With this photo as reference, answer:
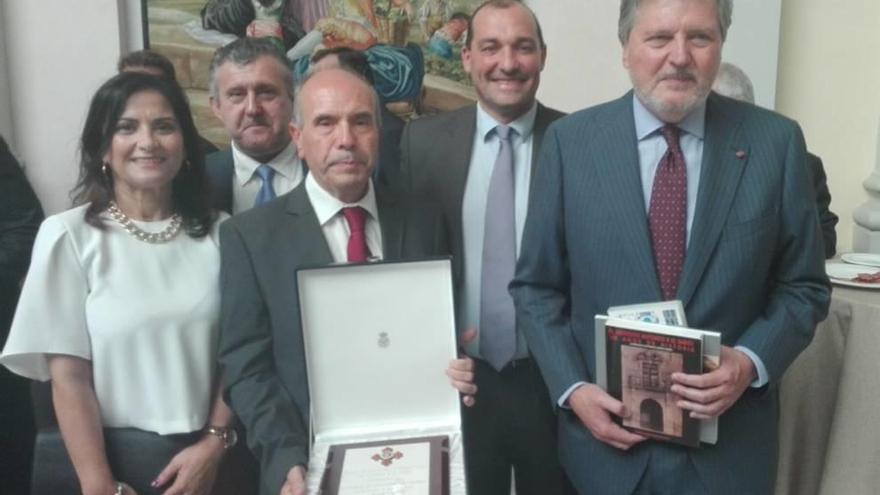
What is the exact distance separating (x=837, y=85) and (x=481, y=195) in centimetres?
269

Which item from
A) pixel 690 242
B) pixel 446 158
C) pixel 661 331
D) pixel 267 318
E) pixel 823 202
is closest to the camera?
pixel 661 331

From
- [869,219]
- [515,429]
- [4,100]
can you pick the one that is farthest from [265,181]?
[869,219]

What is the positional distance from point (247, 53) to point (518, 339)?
1115 mm

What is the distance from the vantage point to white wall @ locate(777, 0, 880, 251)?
3.83 m

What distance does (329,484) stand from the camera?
1427mm

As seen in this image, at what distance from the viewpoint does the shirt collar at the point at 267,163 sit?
7.13 ft

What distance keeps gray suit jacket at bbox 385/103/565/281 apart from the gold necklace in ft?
2.25

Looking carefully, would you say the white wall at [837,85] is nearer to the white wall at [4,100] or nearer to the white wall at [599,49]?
the white wall at [599,49]

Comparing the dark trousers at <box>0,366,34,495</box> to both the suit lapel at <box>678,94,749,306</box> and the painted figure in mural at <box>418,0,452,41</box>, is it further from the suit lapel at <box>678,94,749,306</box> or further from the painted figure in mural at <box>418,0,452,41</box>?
the painted figure in mural at <box>418,0,452,41</box>

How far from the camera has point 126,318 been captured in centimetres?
165

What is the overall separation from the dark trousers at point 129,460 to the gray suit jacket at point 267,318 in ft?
0.65

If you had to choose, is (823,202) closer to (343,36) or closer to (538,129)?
(538,129)

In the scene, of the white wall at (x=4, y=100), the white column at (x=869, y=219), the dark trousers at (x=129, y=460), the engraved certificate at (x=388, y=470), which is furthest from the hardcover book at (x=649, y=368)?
the white wall at (x=4, y=100)

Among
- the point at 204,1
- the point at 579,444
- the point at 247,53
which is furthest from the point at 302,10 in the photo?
the point at 579,444
